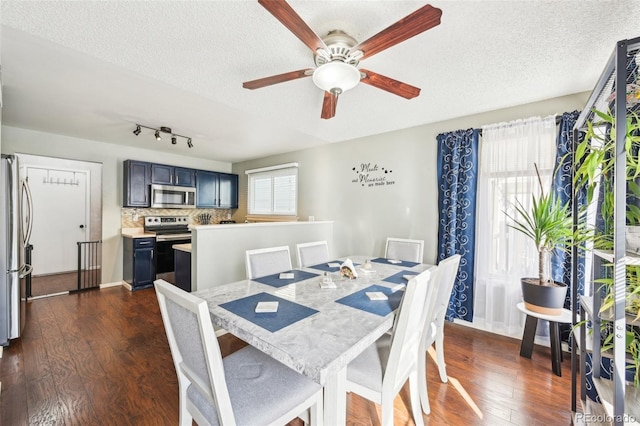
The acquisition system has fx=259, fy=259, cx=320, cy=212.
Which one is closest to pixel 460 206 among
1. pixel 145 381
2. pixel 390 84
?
pixel 390 84

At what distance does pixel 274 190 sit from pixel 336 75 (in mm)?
3856

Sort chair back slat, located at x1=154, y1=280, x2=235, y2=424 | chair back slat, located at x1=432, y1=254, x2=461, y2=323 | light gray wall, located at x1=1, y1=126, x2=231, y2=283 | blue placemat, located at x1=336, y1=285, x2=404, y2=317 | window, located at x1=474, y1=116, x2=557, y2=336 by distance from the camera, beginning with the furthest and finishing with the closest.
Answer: light gray wall, located at x1=1, y1=126, x2=231, y2=283
window, located at x1=474, y1=116, x2=557, y2=336
chair back slat, located at x1=432, y1=254, x2=461, y2=323
blue placemat, located at x1=336, y1=285, x2=404, y2=317
chair back slat, located at x1=154, y1=280, x2=235, y2=424

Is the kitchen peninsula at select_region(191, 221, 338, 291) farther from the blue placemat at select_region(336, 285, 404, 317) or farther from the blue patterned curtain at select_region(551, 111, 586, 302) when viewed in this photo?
the blue patterned curtain at select_region(551, 111, 586, 302)

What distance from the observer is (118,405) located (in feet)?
5.66

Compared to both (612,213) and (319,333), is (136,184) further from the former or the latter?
(612,213)

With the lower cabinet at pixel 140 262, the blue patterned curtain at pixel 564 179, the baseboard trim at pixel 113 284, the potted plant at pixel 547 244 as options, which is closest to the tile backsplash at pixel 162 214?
the lower cabinet at pixel 140 262

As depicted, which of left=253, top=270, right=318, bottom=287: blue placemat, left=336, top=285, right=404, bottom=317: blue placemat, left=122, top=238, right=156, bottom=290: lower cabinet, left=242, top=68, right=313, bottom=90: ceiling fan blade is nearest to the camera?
left=336, top=285, right=404, bottom=317: blue placemat

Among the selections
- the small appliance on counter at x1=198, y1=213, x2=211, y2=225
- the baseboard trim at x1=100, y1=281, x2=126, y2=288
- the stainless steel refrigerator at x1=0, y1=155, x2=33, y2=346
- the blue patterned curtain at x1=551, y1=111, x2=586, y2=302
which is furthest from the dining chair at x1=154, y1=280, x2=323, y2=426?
the small appliance on counter at x1=198, y1=213, x2=211, y2=225

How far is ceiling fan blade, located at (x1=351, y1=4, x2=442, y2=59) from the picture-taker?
3.67 feet

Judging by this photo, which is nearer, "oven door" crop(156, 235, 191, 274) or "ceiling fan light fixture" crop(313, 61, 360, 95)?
"ceiling fan light fixture" crop(313, 61, 360, 95)

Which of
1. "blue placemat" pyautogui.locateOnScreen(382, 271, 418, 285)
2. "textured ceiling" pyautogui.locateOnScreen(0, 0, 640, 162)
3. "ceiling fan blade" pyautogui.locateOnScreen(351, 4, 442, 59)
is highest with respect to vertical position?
"textured ceiling" pyautogui.locateOnScreen(0, 0, 640, 162)

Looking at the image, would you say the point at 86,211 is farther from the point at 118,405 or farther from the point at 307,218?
the point at 118,405

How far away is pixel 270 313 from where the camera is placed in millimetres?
1351

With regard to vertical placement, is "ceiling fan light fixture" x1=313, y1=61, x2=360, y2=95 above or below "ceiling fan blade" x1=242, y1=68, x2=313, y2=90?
below
